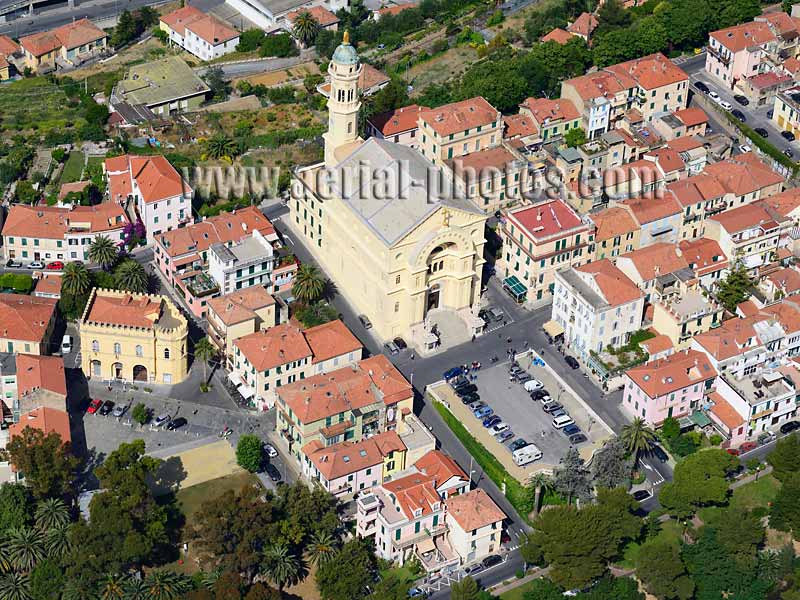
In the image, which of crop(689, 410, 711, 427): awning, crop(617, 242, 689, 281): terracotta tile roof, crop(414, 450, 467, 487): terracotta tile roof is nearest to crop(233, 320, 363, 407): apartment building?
crop(414, 450, 467, 487): terracotta tile roof

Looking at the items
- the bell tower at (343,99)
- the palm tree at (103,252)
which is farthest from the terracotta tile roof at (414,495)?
the palm tree at (103,252)

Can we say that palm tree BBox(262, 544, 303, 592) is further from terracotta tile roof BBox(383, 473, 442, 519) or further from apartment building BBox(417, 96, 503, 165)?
apartment building BBox(417, 96, 503, 165)

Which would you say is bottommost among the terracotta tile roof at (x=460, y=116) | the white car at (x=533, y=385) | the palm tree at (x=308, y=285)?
the white car at (x=533, y=385)

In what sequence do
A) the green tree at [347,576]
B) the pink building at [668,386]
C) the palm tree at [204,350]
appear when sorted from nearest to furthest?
the green tree at [347,576]
the pink building at [668,386]
the palm tree at [204,350]

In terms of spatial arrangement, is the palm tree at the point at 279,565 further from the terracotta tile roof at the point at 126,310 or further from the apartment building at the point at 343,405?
the terracotta tile roof at the point at 126,310

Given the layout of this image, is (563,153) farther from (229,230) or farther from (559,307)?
(229,230)

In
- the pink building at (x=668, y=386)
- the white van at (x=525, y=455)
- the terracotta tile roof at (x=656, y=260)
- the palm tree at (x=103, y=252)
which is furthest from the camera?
the palm tree at (x=103, y=252)
